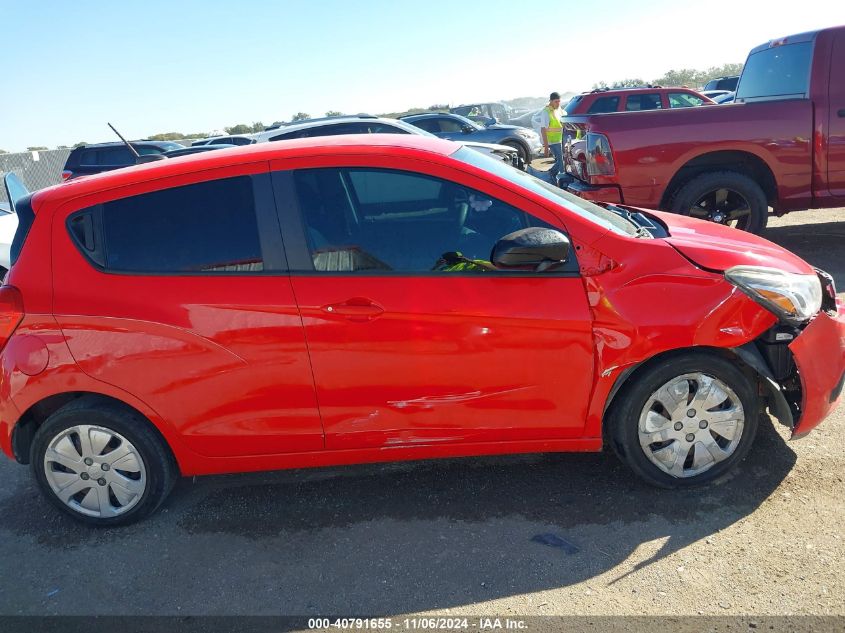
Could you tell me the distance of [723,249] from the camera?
3.18 meters

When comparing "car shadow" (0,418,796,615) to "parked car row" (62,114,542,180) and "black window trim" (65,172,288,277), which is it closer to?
"black window trim" (65,172,288,277)

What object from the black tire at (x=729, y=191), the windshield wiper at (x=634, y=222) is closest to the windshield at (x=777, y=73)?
the black tire at (x=729, y=191)

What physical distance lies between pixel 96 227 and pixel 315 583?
1.91 metres

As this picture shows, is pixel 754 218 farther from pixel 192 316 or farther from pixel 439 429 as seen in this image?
pixel 192 316

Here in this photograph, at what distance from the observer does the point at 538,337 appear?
2965mm

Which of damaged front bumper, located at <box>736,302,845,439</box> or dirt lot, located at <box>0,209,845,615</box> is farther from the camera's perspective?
damaged front bumper, located at <box>736,302,845,439</box>

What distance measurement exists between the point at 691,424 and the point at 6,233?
7131mm

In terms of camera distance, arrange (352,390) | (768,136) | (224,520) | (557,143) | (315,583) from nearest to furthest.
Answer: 1. (315,583)
2. (352,390)
3. (224,520)
4. (768,136)
5. (557,143)

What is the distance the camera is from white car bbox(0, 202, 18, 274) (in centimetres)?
692

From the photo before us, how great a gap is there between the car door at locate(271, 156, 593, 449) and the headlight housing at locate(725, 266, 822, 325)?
76cm

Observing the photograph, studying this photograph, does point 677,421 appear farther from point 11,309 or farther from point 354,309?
point 11,309

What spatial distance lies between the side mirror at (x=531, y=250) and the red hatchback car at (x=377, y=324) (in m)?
0.01

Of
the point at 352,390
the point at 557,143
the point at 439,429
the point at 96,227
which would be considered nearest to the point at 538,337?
the point at 439,429

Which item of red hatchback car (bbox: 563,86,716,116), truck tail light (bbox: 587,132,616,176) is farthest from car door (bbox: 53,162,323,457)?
red hatchback car (bbox: 563,86,716,116)
